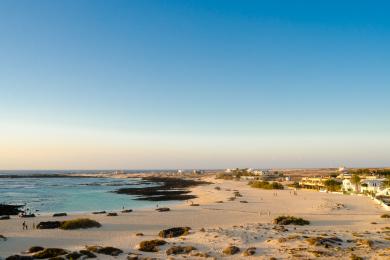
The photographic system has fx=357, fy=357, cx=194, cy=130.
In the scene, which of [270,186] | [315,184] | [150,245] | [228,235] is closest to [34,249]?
[150,245]

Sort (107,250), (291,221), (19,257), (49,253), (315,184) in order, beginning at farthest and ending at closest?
1. (315,184)
2. (291,221)
3. (107,250)
4. (49,253)
5. (19,257)

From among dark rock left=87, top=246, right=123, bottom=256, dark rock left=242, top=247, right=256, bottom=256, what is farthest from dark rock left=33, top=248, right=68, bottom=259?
dark rock left=242, top=247, right=256, bottom=256

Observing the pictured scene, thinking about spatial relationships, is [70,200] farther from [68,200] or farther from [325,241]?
[325,241]

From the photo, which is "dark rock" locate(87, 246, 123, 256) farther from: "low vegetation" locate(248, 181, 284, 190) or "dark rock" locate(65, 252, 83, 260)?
"low vegetation" locate(248, 181, 284, 190)

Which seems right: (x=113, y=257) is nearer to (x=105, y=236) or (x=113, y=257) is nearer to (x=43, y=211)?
(x=105, y=236)

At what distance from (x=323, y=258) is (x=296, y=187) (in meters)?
83.7

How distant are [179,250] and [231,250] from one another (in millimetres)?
3960

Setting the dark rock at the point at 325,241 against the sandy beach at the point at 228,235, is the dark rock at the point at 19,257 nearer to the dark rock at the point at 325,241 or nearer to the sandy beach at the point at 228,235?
the sandy beach at the point at 228,235

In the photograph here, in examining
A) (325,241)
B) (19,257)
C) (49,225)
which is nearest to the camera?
(19,257)

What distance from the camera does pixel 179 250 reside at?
2727 cm

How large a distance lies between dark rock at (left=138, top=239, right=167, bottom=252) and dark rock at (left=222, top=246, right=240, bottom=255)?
5.41m

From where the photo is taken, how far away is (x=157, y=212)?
52.4m

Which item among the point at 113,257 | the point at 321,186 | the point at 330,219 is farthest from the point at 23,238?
the point at 321,186

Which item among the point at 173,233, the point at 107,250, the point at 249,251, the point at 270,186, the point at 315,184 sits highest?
the point at 107,250
